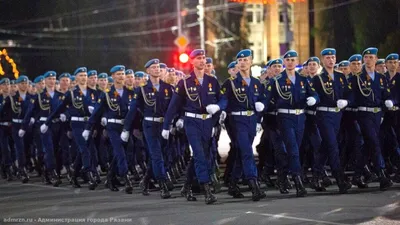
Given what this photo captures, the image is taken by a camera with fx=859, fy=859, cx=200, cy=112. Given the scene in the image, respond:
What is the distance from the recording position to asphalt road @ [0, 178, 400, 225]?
10.7 meters

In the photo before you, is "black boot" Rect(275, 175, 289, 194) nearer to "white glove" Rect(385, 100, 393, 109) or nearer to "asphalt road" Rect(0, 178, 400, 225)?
"asphalt road" Rect(0, 178, 400, 225)

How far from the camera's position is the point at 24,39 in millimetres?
47219

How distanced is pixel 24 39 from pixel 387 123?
35.0m

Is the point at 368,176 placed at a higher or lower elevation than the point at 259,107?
lower

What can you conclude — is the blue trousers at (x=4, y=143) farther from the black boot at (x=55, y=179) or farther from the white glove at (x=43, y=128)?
the white glove at (x=43, y=128)

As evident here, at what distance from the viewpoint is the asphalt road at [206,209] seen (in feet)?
35.2

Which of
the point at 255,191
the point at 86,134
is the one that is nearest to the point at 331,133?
the point at 255,191

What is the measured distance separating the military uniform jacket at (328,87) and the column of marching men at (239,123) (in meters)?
0.02

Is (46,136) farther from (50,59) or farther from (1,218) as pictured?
(50,59)

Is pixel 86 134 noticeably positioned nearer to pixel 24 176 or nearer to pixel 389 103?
pixel 24 176

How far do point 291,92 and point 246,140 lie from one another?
113 centimetres

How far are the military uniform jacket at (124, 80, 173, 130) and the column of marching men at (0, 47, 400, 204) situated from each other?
0.05 feet

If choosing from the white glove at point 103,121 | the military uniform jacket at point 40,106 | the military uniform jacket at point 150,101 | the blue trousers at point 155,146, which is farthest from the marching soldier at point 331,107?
the military uniform jacket at point 40,106

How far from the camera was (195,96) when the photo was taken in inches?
501
